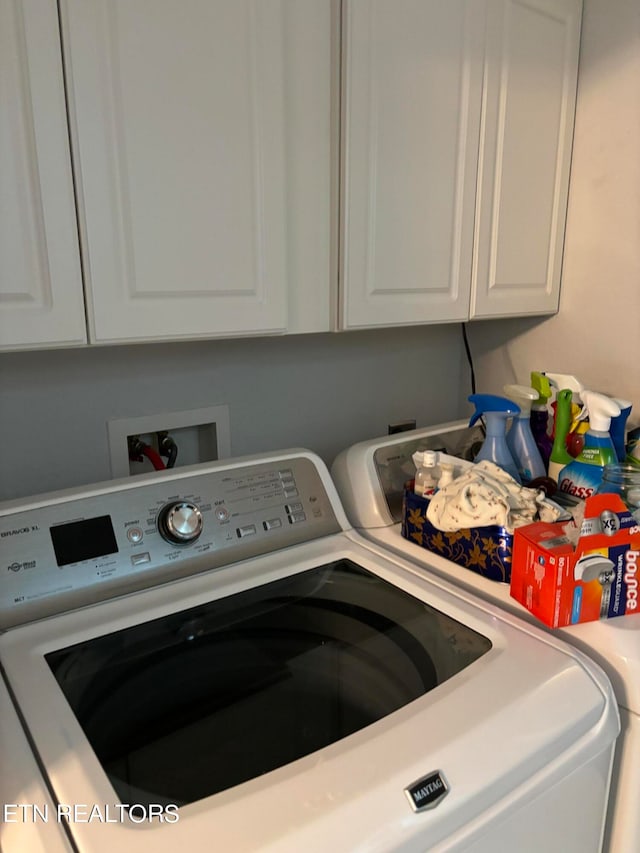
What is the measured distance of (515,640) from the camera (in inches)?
33.0

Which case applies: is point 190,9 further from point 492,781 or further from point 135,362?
point 492,781

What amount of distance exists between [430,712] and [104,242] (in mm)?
772

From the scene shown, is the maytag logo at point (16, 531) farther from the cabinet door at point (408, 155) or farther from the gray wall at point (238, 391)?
the cabinet door at point (408, 155)

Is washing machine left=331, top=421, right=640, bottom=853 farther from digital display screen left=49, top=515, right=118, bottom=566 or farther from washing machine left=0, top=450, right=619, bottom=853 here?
digital display screen left=49, top=515, right=118, bottom=566

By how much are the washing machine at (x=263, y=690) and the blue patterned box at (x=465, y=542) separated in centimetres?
7

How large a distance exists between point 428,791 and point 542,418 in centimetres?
87

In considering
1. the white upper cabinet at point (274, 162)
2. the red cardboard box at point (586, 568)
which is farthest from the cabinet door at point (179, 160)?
A: the red cardboard box at point (586, 568)

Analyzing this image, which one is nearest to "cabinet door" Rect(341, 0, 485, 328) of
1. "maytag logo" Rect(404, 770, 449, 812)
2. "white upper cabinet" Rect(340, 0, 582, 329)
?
"white upper cabinet" Rect(340, 0, 582, 329)

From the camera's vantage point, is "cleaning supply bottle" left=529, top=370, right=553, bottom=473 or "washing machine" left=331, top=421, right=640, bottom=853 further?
"cleaning supply bottle" left=529, top=370, right=553, bottom=473

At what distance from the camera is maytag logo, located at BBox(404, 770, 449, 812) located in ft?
2.05

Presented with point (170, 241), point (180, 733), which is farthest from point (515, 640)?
point (170, 241)

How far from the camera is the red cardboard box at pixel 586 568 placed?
86cm

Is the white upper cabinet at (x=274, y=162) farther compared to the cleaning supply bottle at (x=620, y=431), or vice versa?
the cleaning supply bottle at (x=620, y=431)

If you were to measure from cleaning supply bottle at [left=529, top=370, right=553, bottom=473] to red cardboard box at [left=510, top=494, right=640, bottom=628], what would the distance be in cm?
42
